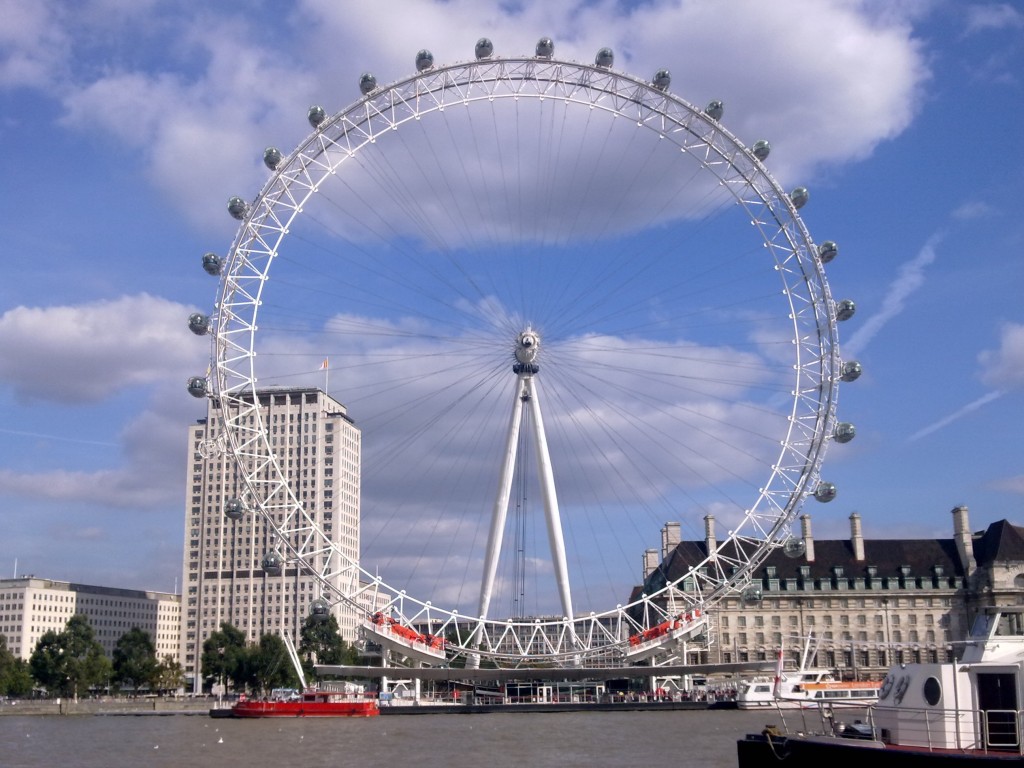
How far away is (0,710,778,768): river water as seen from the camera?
4978 cm

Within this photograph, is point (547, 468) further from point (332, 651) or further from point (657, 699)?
point (332, 651)

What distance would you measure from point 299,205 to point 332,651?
79.9 meters

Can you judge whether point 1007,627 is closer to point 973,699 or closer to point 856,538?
point 973,699

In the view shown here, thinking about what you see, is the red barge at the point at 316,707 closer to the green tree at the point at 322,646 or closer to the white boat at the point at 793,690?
the white boat at the point at 793,690

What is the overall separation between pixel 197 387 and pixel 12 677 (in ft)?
275

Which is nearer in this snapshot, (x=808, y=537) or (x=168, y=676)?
(x=808, y=537)

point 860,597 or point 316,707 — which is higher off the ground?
point 860,597

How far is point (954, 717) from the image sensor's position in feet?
98.5

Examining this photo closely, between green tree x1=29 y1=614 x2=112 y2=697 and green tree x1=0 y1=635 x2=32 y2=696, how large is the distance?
264cm

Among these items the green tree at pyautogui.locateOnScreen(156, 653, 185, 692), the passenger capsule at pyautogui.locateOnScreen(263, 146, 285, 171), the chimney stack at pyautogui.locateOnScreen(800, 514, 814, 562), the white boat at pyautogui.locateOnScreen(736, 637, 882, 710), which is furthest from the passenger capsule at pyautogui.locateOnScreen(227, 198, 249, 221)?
the green tree at pyautogui.locateOnScreen(156, 653, 185, 692)

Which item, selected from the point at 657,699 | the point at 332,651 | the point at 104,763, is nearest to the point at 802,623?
the point at 657,699

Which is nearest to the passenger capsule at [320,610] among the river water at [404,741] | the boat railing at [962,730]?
the river water at [404,741]

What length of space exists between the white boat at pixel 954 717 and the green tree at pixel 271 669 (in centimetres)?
10736

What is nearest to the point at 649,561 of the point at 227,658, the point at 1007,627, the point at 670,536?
the point at 670,536
